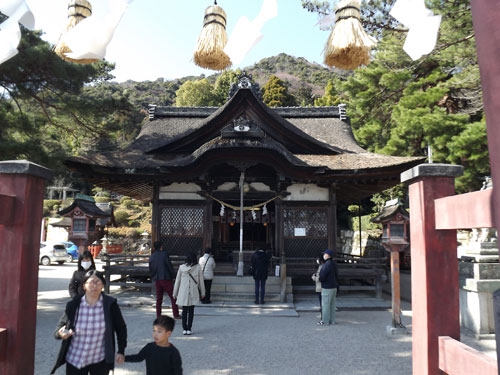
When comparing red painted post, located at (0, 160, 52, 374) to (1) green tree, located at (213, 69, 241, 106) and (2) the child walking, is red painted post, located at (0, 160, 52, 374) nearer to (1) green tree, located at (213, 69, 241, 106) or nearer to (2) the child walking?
(2) the child walking

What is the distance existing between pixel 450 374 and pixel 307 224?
882cm

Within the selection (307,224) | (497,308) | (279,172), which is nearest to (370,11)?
(279,172)

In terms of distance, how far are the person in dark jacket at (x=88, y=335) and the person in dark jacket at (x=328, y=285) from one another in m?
4.63

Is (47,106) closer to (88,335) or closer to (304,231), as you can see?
(304,231)

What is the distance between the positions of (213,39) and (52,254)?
70.2 feet

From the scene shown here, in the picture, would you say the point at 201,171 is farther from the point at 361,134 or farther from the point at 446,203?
the point at 361,134

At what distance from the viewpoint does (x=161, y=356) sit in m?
2.72

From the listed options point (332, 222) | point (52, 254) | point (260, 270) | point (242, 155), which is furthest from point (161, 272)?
point (52, 254)

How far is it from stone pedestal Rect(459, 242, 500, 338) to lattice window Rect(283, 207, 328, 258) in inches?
168

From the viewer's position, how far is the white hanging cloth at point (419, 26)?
1.96m

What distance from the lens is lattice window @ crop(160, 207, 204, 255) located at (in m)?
Answer: 10.5

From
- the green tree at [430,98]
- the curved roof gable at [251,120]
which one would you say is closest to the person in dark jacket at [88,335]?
the curved roof gable at [251,120]

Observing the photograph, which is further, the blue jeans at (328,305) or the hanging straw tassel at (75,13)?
the blue jeans at (328,305)

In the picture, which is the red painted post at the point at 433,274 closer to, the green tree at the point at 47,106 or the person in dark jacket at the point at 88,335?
the person in dark jacket at the point at 88,335
